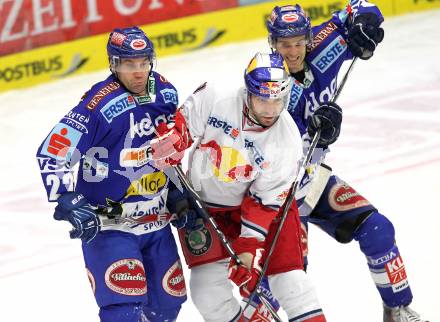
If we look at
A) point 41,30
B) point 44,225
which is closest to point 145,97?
point 44,225

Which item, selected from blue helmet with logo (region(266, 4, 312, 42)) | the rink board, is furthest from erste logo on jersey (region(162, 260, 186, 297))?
the rink board

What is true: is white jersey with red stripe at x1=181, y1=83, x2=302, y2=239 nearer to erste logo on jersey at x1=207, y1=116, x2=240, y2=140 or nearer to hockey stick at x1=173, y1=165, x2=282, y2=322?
erste logo on jersey at x1=207, y1=116, x2=240, y2=140

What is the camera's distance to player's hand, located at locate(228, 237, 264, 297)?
16.4ft

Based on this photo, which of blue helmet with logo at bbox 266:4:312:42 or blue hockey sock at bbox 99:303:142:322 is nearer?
blue hockey sock at bbox 99:303:142:322

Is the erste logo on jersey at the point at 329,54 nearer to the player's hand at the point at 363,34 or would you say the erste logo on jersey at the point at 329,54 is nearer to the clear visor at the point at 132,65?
the player's hand at the point at 363,34

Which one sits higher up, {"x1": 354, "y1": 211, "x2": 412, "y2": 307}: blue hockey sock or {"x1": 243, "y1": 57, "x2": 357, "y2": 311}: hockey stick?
{"x1": 243, "y1": 57, "x2": 357, "y2": 311}: hockey stick

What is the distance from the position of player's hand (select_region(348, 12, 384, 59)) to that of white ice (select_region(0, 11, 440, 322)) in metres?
1.28

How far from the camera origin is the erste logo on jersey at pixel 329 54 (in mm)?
5695

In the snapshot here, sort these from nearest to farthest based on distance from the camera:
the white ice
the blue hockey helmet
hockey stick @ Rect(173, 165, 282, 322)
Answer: the blue hockey helmet < hockey stick @ Rect(173, 165, 282, 322) < the white ice

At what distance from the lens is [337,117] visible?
545 centimetres

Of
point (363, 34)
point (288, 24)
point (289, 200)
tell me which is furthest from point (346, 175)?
point (289, 200)

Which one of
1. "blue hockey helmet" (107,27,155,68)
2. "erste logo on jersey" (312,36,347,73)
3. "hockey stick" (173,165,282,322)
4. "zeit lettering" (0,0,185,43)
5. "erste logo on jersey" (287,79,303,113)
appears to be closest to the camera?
"blue hockey helmet" (107,27,155,68)

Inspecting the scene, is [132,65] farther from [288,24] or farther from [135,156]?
[288,24]

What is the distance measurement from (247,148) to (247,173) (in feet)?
0.38
